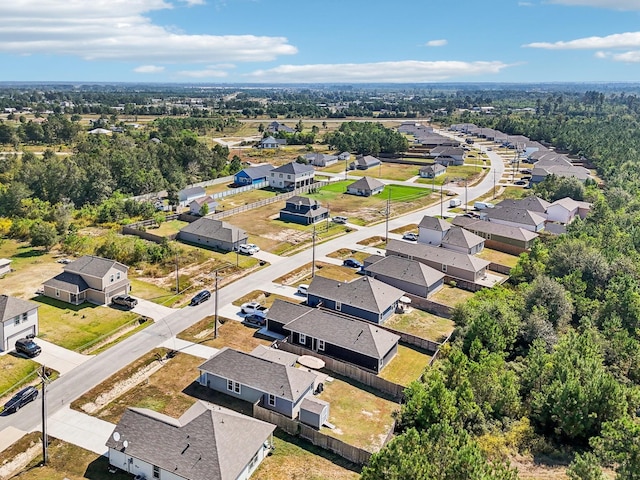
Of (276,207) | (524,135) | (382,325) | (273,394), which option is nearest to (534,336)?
(382,325)

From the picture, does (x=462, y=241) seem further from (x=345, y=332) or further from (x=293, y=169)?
(x=293, y=169)

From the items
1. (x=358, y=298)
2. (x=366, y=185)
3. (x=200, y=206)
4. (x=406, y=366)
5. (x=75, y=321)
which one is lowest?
(x=406, y=366)

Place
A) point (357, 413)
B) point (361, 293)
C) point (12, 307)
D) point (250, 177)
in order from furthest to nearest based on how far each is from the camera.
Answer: point (250, 177), point (361, 293), point (12, 307), point (357, 413)

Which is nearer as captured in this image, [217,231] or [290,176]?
[217,231]

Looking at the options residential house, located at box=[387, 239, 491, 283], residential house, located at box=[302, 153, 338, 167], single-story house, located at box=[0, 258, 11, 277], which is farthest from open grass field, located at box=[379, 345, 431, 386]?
residential house, located at box=[302, 153, 338, 167]

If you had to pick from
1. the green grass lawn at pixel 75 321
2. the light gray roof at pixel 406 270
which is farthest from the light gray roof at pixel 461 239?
the green grass lawn at pixel 75 321

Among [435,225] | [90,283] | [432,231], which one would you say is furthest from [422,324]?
[90,283]

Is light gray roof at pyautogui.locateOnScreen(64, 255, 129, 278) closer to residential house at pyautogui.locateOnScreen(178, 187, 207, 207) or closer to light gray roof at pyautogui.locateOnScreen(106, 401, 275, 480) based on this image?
light gray roof at pyautogui.locateOnScreen(106, 401, 275, 480)

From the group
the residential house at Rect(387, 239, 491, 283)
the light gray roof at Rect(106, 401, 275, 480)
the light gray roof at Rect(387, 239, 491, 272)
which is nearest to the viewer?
the light gray roof at Rect(106, 401, 275, 480)
